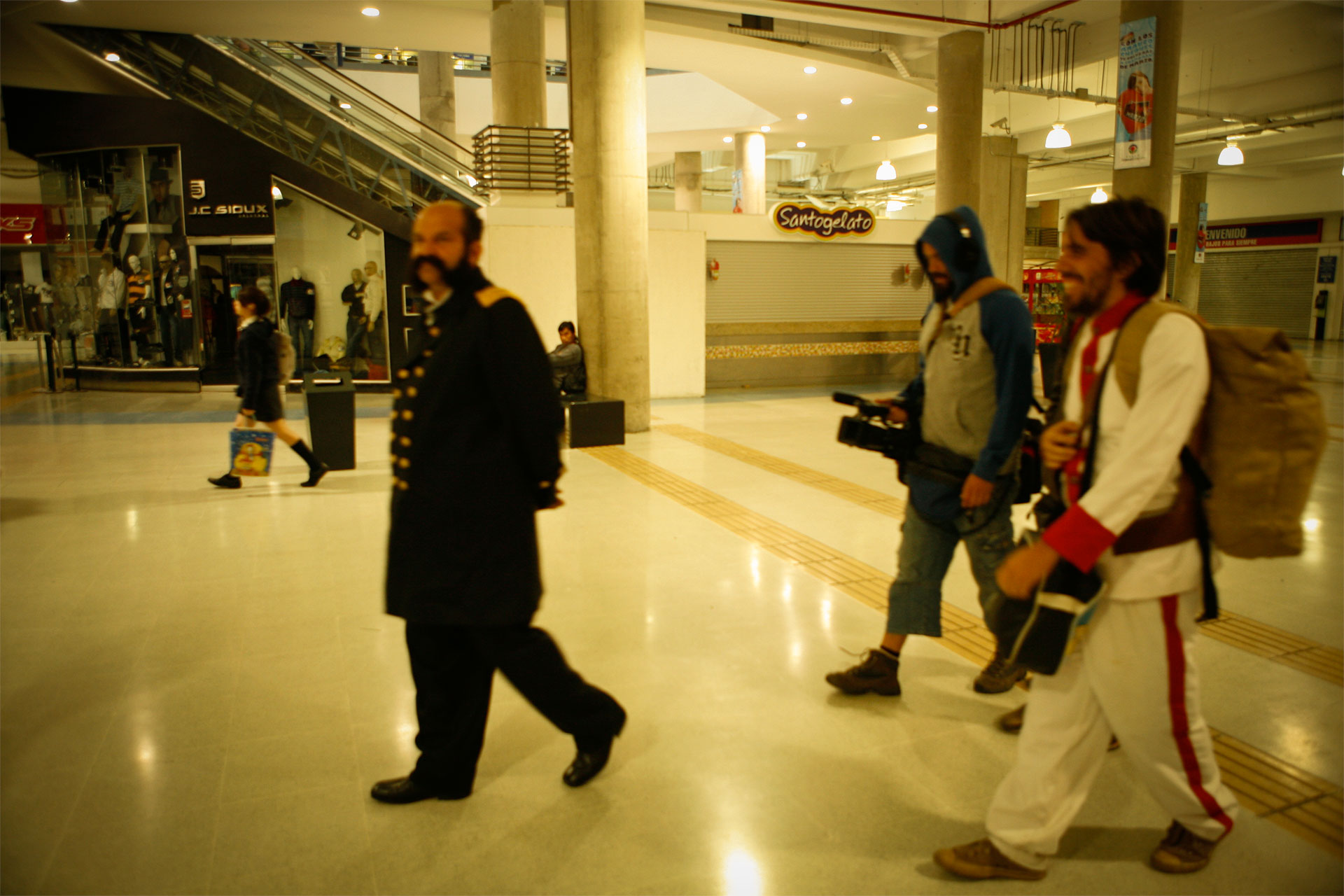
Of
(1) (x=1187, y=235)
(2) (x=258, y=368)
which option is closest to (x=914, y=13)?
(2) (x=258, y=368)

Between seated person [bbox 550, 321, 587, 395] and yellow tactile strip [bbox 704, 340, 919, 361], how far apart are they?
3.91 meters

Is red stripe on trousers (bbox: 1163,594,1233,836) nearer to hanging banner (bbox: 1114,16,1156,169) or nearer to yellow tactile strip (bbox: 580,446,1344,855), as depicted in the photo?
yellow tactile strip (bbox: 580,446,1344,855)

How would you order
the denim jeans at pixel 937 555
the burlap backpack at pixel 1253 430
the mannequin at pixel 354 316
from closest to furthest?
the burlap backpack at pixel 1253 430 < the denim jeans at pixel 937 555 < the mannequin at pixel 354 316

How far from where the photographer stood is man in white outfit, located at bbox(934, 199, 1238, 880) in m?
1.77

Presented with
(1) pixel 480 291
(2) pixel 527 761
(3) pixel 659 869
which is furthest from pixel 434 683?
(1) pixel 480 291

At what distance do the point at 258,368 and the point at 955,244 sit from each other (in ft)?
16.4

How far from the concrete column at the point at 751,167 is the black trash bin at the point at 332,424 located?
14482 mm

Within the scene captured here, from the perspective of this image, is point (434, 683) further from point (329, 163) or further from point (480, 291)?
point (329, 163)

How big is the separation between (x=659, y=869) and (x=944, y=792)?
86 cm

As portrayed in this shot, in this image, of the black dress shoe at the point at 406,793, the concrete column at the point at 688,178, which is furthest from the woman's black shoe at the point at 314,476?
the concrete column at the point at 688,178

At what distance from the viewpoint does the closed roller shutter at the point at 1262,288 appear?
26.0m

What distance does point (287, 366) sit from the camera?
6238 millimetres

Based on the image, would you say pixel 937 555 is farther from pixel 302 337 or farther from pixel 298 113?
pixel 298 113

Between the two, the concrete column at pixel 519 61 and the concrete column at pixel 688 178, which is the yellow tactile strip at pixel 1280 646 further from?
the concrete column at pixel 688 178
